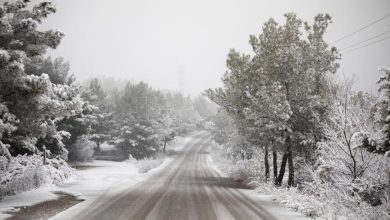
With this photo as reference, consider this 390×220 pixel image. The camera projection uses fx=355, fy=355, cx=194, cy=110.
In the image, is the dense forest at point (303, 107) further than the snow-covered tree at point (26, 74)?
Yes

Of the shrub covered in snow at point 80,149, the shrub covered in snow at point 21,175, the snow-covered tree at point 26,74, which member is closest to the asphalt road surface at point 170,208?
the shrub covered in snow at point 21,175

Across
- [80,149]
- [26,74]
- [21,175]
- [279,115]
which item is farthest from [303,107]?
[80,149]

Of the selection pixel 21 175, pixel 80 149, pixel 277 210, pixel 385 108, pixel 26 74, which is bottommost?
pixel 277 210

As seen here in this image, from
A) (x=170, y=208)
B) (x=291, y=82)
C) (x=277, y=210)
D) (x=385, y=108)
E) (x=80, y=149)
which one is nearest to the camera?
(x=385, y=108)

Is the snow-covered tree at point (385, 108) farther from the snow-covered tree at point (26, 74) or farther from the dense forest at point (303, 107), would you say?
the snow-covered tree at point (26, 74)

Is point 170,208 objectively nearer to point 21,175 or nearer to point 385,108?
point 21,175

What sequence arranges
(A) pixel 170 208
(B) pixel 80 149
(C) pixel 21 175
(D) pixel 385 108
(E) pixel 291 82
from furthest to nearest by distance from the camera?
(B) pixel 80 149
(E) pixel 291 82
(C) pixel 21 175
(A) pixel 170 208
(D) pixel 385 108

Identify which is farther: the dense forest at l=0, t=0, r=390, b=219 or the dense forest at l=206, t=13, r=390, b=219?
the dense forest at l=206, t=13, r=390, b=219

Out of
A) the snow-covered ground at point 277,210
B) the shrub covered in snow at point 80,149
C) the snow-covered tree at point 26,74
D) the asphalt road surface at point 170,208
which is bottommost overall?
the snow-covered ground at point 277,210

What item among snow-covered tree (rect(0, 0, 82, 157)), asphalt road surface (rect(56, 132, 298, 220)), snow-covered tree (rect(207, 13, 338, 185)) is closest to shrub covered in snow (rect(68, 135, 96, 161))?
snow-covered tree (rect(207, 13, 338, 185))

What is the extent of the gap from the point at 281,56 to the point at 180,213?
12754mm

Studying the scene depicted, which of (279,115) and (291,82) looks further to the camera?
(291,82)

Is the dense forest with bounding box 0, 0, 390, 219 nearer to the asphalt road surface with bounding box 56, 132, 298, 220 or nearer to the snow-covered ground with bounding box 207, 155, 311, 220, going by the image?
the snow-covered ground with bounding box 207, 155, 311, 220

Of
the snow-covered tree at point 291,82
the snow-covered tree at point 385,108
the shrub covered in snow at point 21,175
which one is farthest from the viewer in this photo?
the snow-covered tree at point 291,82
